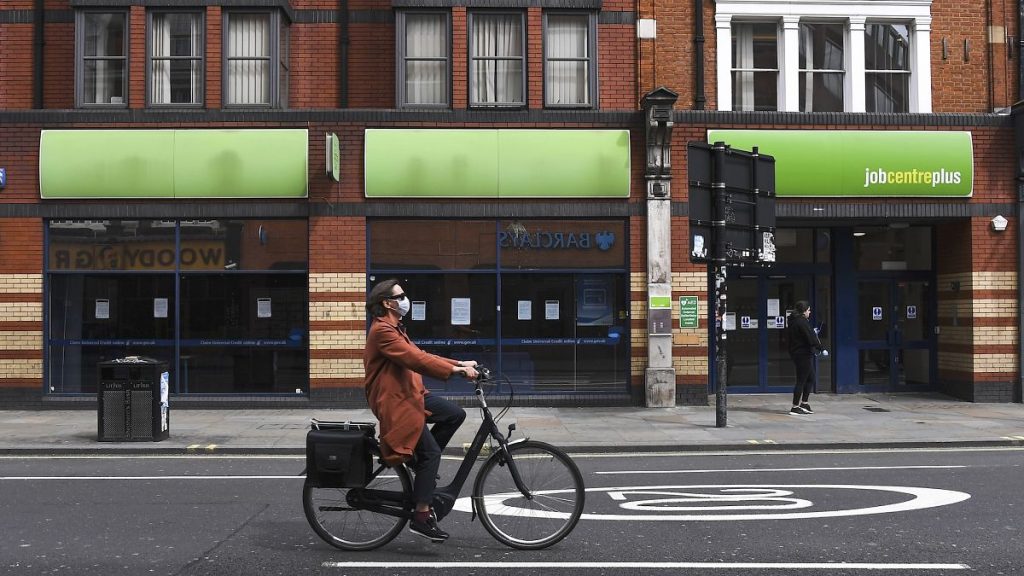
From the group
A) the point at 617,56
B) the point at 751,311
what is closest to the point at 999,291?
the point at 751,311

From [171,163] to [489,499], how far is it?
11.1m

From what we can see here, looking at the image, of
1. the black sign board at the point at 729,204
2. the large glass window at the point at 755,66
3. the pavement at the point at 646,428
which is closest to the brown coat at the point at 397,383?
the pavement at the point at 646,428

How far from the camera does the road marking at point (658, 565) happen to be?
5582 millimetres

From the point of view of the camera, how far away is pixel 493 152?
15219mm

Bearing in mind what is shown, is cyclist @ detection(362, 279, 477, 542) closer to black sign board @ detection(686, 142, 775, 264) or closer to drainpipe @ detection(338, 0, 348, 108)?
black sign board @ detection(686, 142, 775, 264)

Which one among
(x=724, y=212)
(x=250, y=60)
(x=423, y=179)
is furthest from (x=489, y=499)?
(x=250, y=60)

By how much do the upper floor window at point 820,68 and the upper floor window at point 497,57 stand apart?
5.22 m

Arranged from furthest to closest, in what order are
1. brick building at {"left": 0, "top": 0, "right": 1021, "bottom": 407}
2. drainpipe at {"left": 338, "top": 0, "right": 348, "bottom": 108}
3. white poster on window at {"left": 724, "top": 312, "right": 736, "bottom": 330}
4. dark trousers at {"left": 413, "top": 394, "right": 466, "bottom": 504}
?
white poster on window at {"left": 724, "top": 312, "right": 736, "bottom": 330}, drainpipe at {"left": 338, "top": 0, "right": 348, "bottom": 108}, brick building at {"left": 0, "top": 0, "right": 1021, "bottom": 407}, dark trousers at {"left": 413, "top": 394, "right": 466, "bottom": 504}

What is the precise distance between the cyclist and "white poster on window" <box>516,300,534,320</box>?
956 cm

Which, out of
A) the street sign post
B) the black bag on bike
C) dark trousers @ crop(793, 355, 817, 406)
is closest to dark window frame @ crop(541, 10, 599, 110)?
the street sign post

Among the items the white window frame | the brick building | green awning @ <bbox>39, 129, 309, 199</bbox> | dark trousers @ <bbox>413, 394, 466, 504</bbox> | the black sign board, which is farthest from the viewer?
the white window frame

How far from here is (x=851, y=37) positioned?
16.1 meters

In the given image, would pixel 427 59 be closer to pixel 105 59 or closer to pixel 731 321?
pixel 105 59

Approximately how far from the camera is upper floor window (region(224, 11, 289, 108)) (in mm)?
15266
